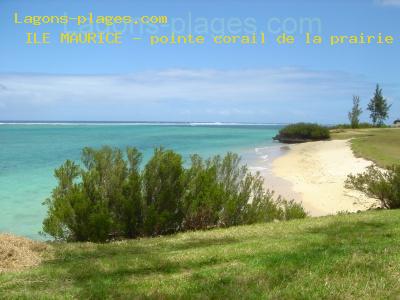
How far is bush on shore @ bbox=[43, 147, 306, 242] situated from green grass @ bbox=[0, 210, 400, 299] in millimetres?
2188

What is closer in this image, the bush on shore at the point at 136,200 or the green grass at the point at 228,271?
the green grass at the point at 228,271

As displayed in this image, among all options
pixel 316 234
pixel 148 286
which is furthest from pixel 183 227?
pixel 148 286

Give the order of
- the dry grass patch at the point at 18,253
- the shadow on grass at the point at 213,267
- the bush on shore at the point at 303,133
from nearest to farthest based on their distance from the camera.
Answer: the shadow on grass at the point at 213,267
the dry grass patch at the point at 18,253
the bush on shore at the point at 303,133

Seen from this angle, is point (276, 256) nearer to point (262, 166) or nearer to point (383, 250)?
point (383, 250)

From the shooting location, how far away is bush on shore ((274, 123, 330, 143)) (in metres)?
79.2

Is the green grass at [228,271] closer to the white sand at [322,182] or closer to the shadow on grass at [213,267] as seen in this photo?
the shadow on grass at [213,267]

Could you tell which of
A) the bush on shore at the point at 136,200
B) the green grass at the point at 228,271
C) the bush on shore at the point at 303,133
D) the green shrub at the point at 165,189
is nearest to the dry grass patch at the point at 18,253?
the green grass at the point at 228,271

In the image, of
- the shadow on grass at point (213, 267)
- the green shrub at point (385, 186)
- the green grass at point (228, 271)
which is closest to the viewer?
the green grass at point (228, 271)

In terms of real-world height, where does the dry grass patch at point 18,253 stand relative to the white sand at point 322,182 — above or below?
above

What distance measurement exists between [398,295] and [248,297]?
1573 mm

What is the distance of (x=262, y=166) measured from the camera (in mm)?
38031

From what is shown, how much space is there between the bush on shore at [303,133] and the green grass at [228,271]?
72.6 metres

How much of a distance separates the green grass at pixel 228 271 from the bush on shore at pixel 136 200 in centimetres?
219

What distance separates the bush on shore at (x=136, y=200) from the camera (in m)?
10.9
